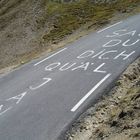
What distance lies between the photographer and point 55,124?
12.7 meters

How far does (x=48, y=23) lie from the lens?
3675cm

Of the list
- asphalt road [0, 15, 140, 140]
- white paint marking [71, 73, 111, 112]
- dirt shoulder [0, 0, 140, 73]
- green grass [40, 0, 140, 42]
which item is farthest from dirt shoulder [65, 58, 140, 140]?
green grass [40, 0, 140, 42]

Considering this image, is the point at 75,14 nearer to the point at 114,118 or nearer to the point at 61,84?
the point at 61,84

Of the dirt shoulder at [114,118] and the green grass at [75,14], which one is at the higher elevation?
the dirt shoulder at [114,118]

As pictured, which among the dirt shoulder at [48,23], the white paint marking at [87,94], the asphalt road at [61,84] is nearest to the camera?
the asphalt road at [61,84]

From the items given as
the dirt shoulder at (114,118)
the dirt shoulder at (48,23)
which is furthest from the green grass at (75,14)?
the dirt shoulder at (114,118)

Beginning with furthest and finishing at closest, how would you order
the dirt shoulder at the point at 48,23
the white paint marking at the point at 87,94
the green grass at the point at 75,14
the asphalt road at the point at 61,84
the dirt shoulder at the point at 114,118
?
the green grass at the point at 75,14, the dirt shoulder at the point at 48,23, the white paint marking at the point at 87,94, the asphalt road at the point at 61,84, the dirt shoulder at the point at 114,118

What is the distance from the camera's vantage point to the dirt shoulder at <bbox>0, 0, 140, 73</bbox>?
30.2 metres

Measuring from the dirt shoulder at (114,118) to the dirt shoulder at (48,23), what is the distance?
13577mm

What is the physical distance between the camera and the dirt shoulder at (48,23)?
30.2 meters

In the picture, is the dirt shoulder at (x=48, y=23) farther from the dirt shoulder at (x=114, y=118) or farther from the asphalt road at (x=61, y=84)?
the dirt shoulder at (x=114, y=118)

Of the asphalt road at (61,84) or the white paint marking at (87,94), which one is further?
the white paint marking at (87,94)

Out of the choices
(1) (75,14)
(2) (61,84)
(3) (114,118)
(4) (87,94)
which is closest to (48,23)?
(1) (75,14)

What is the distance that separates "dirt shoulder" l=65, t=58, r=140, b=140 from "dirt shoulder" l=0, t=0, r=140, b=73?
13.6 metres
